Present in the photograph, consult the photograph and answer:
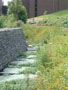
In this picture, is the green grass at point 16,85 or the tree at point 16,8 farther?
the tree at point 16,8

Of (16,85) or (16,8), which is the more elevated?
(16,8)

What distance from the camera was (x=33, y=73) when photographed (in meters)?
5.04

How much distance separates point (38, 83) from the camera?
3.05m

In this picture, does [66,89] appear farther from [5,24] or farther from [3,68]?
[5,24]

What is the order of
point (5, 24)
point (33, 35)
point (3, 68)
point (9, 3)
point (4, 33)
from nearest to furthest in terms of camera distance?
point (3, 68), point (4, 33), point (5, 24), point (33, 35), point (9, 3)

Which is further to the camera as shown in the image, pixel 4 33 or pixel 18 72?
pixel 4 33

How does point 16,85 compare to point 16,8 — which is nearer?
point 16,85

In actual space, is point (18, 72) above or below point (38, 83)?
below

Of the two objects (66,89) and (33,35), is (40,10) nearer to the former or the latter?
(33,35)

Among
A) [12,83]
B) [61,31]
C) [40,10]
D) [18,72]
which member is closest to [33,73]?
[18,72]

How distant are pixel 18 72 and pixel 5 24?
8.46m

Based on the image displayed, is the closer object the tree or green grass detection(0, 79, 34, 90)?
green grass detection(0, 79, 34, 90)

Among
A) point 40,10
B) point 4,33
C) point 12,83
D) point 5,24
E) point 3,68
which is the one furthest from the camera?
point 40,10

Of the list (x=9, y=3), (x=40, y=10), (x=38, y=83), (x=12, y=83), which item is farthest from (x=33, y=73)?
(x=40, y=10)
